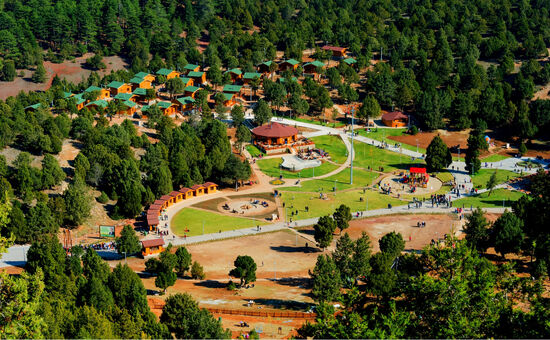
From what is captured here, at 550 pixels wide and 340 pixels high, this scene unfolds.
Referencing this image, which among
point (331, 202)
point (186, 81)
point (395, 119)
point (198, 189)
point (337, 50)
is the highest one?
point (337, 50)

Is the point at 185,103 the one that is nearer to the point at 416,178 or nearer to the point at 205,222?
the point at 205,222

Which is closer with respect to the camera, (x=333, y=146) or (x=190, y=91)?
(x=333, y=146)

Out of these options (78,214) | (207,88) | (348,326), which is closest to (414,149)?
(207,88)

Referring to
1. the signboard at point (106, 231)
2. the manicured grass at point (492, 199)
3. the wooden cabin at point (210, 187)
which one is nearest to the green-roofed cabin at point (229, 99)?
the wooden cabin at point (210, 187)

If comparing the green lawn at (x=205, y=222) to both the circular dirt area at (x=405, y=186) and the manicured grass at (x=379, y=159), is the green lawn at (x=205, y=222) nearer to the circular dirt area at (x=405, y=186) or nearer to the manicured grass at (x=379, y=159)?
the circular dirt area at (x=405, y=186)

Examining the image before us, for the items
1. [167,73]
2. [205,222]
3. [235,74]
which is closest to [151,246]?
[205,222]

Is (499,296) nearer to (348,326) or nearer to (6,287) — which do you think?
(348,326)

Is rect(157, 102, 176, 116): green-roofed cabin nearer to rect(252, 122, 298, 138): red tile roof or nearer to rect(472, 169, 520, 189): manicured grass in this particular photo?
rect(252, 122, 298, 138): red tile roof

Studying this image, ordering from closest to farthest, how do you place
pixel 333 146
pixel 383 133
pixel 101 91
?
pixel 333 146, pixel 383 133, pixel 101 91
